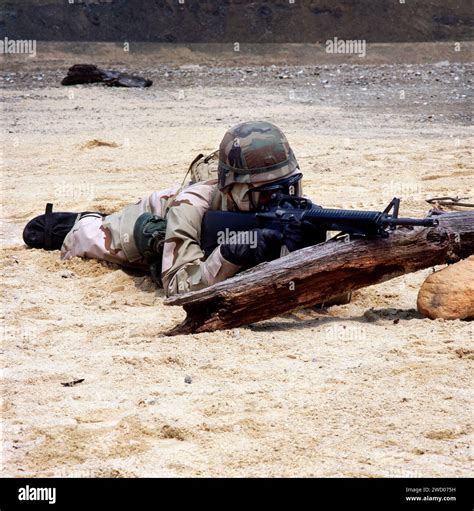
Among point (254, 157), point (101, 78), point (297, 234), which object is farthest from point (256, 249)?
point (101, 78)

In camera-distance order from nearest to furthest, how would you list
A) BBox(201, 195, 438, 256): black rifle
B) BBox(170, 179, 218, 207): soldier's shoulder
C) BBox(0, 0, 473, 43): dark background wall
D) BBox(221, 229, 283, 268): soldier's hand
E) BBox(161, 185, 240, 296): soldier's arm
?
BBox(201, 195, 438, 256): black rifle → BBox(221, 229, 283, 268): soldier's hand → BBox(161, 185, 240, 296): soldier's arm → BBox(170, 179, 218, 207): soldier's shoulder → BBox(0, 0, 473, 43): dark background wall

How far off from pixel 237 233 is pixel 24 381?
1341mm

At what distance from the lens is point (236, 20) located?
87.9 ft

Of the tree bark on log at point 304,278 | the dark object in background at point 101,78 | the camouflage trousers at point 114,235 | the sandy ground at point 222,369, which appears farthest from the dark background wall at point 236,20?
the tree bark on log at point 304,278

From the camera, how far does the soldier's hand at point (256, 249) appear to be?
4.66m

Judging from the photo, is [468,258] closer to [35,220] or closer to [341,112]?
[35,220]

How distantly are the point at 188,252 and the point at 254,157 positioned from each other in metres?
0.58

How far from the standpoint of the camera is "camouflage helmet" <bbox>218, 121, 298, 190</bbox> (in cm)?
493

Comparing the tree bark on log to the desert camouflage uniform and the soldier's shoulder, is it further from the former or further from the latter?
the soldier's shoulder

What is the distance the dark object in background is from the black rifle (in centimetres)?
1118

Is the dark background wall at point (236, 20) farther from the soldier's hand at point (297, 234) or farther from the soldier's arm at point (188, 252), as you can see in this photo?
the soldier's hand at point (297, 234)

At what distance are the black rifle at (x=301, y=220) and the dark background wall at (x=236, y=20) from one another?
2113cm

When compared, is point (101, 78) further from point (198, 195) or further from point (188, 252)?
point (188, 252)

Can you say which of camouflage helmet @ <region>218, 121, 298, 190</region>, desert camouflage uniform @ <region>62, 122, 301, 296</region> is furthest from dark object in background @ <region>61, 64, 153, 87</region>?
camouflage helmet @ <region>218, 121, 298, 190</region>
